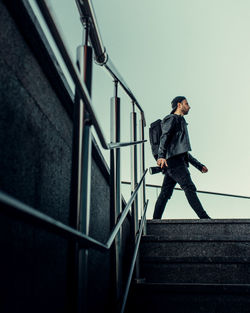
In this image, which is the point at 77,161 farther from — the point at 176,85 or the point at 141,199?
the point at 176,85

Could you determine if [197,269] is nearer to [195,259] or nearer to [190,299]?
[195,259]

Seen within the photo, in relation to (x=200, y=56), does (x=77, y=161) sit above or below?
below

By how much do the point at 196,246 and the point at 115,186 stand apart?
133 centimetres

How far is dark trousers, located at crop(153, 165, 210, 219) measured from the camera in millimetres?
3504

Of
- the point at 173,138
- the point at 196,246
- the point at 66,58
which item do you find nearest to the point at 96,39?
the point at 66,58

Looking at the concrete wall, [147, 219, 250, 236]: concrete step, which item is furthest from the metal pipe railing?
[147, 219, 250, 236]: concrete step

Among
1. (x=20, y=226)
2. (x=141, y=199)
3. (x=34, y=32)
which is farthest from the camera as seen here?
(x=141, y=199)

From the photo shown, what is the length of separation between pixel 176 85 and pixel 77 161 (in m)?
8.26

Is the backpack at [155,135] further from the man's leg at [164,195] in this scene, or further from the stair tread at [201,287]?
the stair tread at [201,287]

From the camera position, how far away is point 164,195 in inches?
148

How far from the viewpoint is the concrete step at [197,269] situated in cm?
233

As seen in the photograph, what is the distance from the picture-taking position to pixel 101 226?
1.89 metres

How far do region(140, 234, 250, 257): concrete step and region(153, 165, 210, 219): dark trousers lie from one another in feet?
2.77

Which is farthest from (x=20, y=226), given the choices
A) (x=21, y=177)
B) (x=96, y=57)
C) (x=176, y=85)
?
(x=176, y=85)
